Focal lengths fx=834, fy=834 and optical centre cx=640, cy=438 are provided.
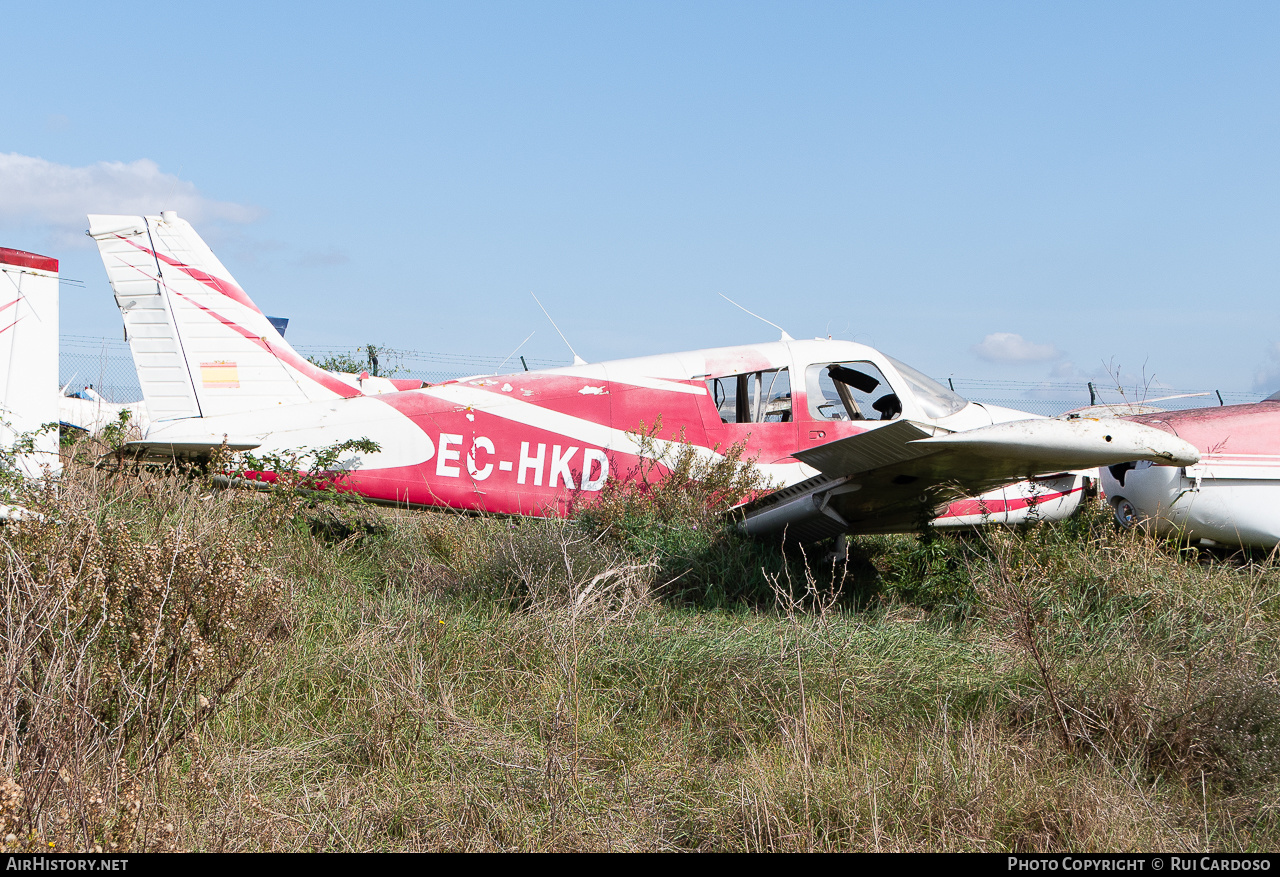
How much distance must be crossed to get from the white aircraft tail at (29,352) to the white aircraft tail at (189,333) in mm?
1273

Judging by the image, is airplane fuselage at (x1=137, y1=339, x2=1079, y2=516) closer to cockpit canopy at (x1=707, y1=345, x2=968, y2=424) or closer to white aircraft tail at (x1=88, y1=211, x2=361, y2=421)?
cockpit canopy at (x1=707, y1=345, x2=968, y2=424)

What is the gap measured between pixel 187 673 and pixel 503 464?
3.73 m

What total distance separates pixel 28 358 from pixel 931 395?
23.1 ft

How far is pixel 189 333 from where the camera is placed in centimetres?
738

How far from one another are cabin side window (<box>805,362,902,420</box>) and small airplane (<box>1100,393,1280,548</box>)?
193 centimetres

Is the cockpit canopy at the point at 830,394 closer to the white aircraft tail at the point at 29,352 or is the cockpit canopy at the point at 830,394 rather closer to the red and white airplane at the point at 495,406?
the red and white airplane at the point at 495,406

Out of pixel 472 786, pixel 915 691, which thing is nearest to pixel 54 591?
pixel 472 786

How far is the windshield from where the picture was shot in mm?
7266

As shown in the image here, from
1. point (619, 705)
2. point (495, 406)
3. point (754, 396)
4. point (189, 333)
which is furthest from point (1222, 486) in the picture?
point (189, 333)

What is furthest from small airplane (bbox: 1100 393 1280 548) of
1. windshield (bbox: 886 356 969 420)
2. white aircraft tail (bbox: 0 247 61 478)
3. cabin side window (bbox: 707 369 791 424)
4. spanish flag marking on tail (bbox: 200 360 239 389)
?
white aircraft tail (bbox: 0 247 61 478)

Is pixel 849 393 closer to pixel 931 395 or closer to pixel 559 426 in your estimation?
pixel 931 395

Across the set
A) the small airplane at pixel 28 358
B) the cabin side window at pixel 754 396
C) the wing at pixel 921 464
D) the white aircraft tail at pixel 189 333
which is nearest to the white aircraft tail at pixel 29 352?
the small airplane at pixel 28 358

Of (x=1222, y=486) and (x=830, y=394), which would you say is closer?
(x=1222, y=486)

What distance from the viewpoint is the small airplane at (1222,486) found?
20.3 ft
